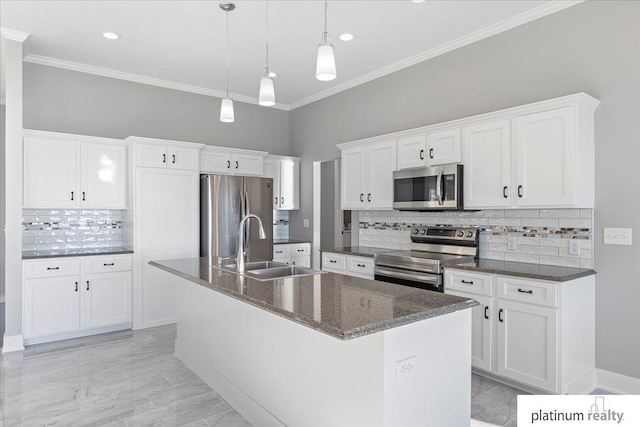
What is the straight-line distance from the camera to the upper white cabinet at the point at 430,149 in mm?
3680

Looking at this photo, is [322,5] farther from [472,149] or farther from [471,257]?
[471,257]

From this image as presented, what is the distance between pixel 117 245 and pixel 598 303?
4.91 metres

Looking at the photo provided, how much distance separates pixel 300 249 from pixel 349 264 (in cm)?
157

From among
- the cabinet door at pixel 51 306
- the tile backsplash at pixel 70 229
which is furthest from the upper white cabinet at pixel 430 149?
the cabinet door at pixel 51 306

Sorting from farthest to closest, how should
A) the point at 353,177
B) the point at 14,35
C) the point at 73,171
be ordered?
the point at 353,177
the point at 73,171
the point at 14,35

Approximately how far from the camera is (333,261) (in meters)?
4.66

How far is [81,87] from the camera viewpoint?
15.5 feet

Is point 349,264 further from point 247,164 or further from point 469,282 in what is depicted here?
point 247,164

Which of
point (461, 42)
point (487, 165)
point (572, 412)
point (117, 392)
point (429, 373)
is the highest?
point (461, 42)

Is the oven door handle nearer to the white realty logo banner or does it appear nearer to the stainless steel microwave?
the stainless steel microwave

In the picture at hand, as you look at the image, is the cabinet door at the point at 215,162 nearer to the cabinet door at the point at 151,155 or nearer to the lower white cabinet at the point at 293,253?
the cabinet door at the point at 151,155

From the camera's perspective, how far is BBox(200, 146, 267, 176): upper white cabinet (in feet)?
17.1

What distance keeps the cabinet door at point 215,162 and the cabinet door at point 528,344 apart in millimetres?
3721

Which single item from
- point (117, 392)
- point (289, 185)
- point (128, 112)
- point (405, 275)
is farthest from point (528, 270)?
point (128, 112)
